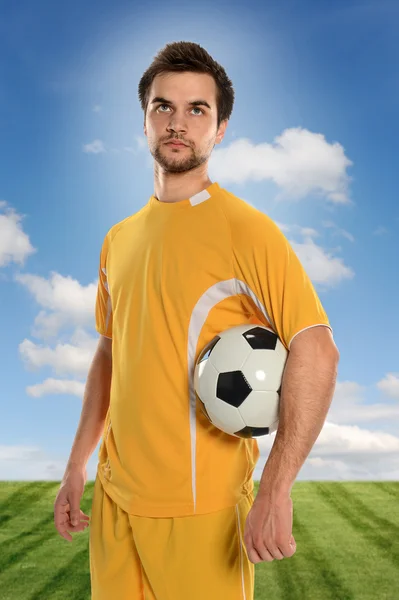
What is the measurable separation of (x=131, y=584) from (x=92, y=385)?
681 mm

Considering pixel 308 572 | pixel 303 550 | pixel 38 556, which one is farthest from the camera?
pixel 303 550

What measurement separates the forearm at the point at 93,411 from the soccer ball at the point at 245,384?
66 centimetres

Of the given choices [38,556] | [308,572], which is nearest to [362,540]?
[308,572]

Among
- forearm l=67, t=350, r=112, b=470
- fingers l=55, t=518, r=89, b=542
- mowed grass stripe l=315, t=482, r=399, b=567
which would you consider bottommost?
mowed grass stripe l=315, t=482, r=399, b=567

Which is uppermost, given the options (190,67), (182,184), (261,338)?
(190,67)

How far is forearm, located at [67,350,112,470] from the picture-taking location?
218cm

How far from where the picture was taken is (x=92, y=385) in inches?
87.4

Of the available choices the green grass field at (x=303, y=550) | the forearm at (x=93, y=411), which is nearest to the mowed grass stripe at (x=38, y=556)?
the green grass field at (x=303, y=550)

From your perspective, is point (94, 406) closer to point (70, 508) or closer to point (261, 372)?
point (70, 508)

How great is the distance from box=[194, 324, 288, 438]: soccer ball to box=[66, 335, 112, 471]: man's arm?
66 cm

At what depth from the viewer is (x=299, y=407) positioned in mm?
1560

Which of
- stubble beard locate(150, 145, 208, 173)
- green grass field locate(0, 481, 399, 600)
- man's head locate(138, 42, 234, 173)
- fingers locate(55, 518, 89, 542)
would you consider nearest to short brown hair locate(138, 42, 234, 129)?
man's head locate(138, 42, 234, 173)

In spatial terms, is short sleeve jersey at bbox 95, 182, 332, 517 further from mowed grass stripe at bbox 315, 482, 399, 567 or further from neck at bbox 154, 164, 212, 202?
mowed grass stripe at bbox 315, 482, 399, 567

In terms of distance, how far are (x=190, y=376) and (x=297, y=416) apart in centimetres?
33
